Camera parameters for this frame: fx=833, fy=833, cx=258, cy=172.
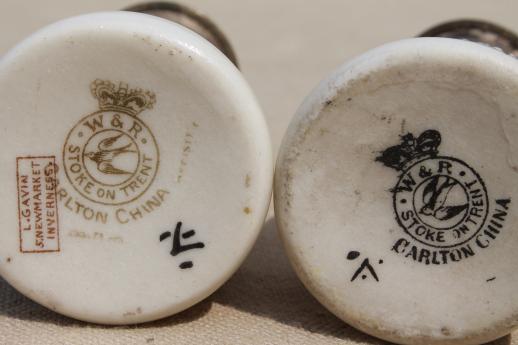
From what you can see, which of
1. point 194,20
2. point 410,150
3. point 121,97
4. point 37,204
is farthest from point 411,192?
point 194,20

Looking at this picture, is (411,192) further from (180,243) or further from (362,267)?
(180,243)

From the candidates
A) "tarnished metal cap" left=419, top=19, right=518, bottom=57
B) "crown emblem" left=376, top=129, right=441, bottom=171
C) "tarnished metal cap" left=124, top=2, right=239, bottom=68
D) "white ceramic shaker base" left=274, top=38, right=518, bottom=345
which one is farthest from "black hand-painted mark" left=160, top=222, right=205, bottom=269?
"tarnished metal cap" left=419, top=19, right=518, bottom=57

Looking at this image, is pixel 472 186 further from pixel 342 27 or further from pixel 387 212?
pixel 342 27

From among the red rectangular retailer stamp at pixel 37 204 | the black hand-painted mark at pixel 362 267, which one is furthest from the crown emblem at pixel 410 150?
the red rectangular retailer stamp at pixel 37 204

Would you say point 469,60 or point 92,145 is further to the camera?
point 92,145

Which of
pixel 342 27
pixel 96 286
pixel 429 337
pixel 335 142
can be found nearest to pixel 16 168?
pixel 96 286

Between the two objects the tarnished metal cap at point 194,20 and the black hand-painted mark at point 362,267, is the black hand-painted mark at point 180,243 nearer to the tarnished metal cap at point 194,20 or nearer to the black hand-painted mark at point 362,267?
the black hand-painted mark at point 362,267

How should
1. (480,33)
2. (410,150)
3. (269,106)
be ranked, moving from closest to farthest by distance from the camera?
(410,150) < (480,33) < (269,106)
